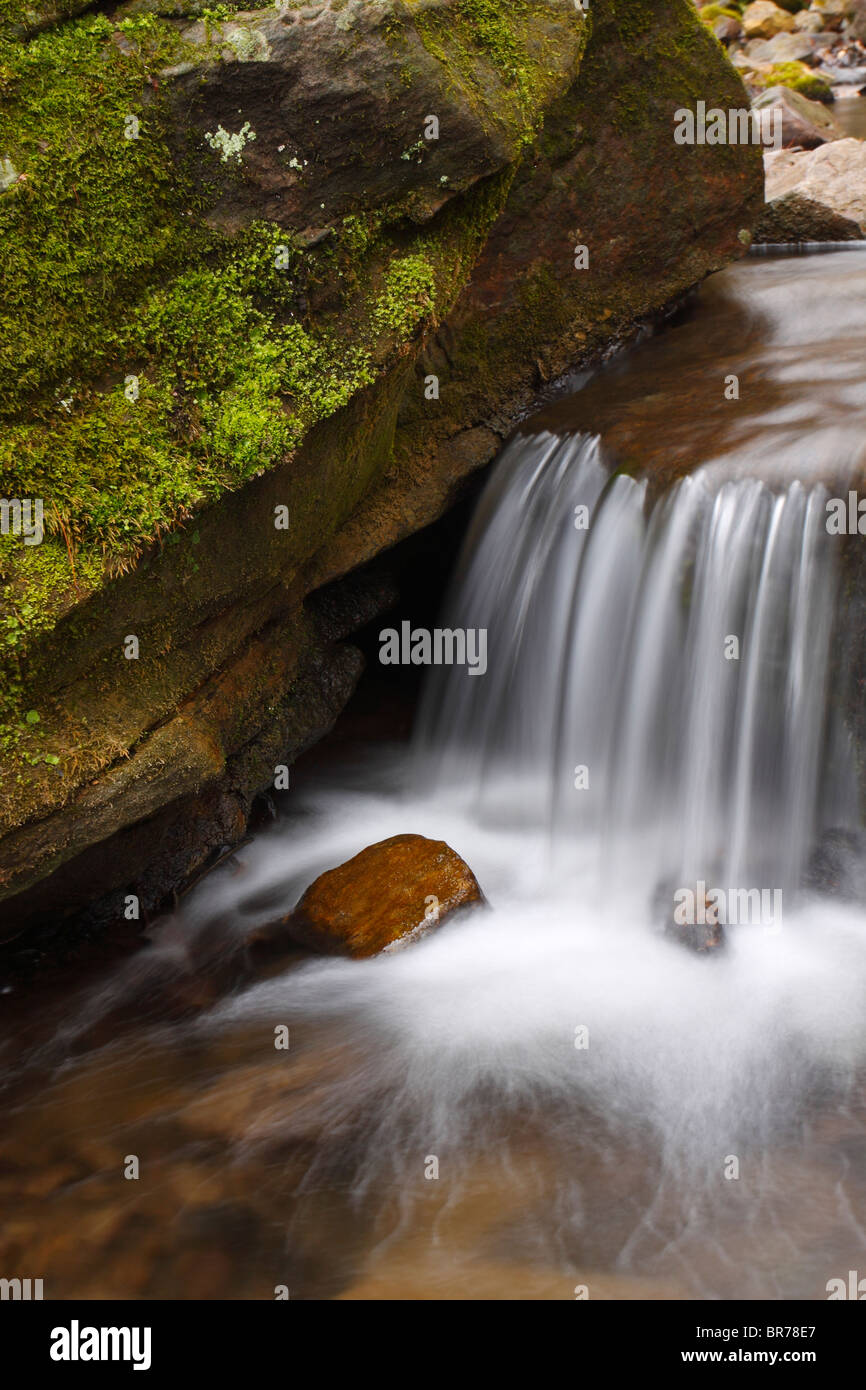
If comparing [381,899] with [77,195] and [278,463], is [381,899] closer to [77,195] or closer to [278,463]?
[278,463]

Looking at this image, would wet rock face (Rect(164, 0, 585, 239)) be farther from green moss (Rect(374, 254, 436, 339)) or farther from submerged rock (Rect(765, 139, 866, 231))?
submerged rock (Rect(765, 139, 866, 231))

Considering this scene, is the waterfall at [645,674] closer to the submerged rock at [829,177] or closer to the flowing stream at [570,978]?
the flowing stream at [570,978]

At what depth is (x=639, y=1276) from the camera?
3461 mm

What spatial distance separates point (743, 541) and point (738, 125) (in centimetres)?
402

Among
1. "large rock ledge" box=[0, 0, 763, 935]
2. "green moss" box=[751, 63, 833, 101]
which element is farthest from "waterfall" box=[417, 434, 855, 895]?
"green moss" box=[751, 63, 833, 101]

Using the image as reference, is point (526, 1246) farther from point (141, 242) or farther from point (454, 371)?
point (454, 371)

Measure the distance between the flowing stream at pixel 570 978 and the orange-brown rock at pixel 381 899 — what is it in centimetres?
13

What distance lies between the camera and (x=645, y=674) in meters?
6.01

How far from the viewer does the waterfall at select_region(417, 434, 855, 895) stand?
17.8ft

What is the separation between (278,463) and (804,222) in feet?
24.7

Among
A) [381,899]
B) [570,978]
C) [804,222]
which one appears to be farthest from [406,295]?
[804,222]

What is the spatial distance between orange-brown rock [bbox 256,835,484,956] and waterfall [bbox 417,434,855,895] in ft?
2.99

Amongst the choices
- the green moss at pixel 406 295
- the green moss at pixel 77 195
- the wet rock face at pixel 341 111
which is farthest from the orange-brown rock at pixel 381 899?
the wet rock face at pixel 341 111

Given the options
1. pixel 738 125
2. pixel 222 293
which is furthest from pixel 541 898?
pixel 738 125
